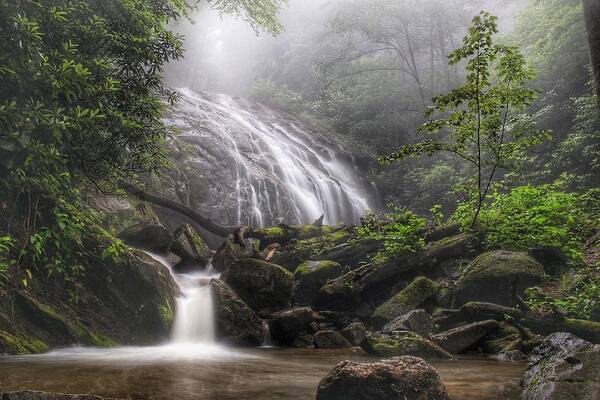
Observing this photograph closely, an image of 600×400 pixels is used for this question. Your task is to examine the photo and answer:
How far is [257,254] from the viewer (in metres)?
Answer: 11.4

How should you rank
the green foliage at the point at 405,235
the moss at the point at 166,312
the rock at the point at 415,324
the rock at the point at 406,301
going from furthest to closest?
the green foliage at the point at 405,235
the rock at the point at 406,301
the moss at the point at 166,312
the rock at the point at 415,324

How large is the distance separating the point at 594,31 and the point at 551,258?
6773 mm

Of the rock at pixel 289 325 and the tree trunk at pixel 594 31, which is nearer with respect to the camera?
the tree trunk at pixel 594 31

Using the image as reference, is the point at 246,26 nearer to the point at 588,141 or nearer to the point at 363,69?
the point at 363,69

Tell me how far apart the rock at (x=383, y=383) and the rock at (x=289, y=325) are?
195 inches

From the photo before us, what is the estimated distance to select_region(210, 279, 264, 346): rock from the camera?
886cm

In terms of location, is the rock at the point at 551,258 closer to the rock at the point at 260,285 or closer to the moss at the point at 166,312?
the rock at the point at 260,285

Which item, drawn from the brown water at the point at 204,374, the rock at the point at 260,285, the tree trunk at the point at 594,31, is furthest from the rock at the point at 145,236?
the tree trunk at the point at 594,31

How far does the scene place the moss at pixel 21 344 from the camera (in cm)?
642

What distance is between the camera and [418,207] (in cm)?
2269

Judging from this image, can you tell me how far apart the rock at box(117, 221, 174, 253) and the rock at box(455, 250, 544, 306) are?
24.7 feet

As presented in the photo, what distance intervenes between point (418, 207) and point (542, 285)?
554 inches

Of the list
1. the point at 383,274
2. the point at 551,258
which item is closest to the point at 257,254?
the point at 383,274

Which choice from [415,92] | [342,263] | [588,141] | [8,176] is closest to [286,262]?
[342,263]
